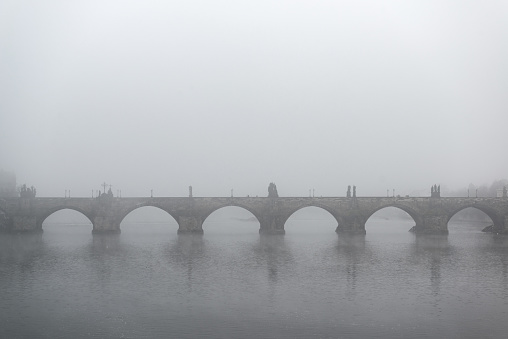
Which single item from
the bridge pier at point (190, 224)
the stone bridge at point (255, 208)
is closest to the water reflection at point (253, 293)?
the bridge pier at point (190, 224)

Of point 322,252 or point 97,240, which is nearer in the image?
point 322,252

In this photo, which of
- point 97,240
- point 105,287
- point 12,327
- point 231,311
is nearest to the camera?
point 12,327

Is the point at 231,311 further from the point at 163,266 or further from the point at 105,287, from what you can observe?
the point at 163,266

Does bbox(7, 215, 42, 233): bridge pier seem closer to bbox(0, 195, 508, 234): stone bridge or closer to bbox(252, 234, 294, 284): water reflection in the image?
bbox(0, 195, 508, 234): stone bridge

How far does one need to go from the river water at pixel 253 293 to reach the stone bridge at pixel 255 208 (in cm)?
1776

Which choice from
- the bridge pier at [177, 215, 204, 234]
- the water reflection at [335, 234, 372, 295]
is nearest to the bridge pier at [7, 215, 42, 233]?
the bridge pier at [177, 215, 204, 234]

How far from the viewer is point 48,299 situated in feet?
76.4

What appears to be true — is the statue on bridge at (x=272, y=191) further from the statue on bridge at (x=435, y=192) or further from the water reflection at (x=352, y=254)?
the statue on bridge at (x=435, y=192)

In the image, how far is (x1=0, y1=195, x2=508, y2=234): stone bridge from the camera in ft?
202

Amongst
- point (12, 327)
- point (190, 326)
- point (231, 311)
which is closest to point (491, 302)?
point (231, 311)

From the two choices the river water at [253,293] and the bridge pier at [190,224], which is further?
the bridge pier at [190,224]

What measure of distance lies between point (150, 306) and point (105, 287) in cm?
554

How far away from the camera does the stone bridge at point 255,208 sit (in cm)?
6166

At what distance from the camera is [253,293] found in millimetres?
24891
